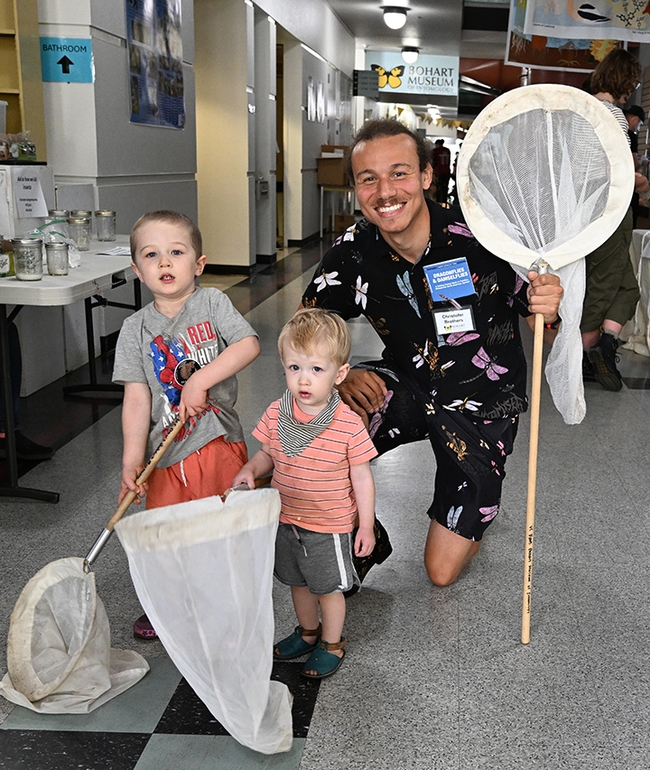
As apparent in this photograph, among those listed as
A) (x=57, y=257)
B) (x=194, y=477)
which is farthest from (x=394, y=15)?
(x=194, y=477)

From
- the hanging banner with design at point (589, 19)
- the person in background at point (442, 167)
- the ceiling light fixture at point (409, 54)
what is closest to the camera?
the hanging banner with design at point (589, 19)

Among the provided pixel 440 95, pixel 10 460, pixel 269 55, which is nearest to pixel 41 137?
pixel 10 460

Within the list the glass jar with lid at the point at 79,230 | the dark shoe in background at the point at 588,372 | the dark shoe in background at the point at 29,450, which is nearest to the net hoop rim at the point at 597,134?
the dark shoe in background at the point at 29,450

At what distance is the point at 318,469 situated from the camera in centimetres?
182

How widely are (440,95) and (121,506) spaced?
60.3 feet

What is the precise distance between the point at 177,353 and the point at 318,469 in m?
0.45

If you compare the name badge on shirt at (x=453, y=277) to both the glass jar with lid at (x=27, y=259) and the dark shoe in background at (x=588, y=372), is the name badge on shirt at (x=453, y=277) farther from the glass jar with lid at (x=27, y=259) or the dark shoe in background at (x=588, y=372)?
the dark shoe in background at (x=588, y=372)

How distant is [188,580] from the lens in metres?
1.46

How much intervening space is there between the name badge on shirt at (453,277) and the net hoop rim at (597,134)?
246 mm

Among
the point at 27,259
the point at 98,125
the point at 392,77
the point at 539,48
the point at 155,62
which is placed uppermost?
the point at 392,77

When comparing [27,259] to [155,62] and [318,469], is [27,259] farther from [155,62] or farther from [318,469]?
[155,62]

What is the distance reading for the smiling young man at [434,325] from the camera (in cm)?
211

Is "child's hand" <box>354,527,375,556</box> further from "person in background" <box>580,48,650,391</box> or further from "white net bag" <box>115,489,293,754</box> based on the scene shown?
"person in background" <box>580,48,650,391</box>

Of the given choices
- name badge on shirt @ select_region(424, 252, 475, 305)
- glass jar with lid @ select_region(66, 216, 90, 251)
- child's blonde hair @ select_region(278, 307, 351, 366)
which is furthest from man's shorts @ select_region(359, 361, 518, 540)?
glass jar with lid @ select_region(66, 216, 90, 251)
